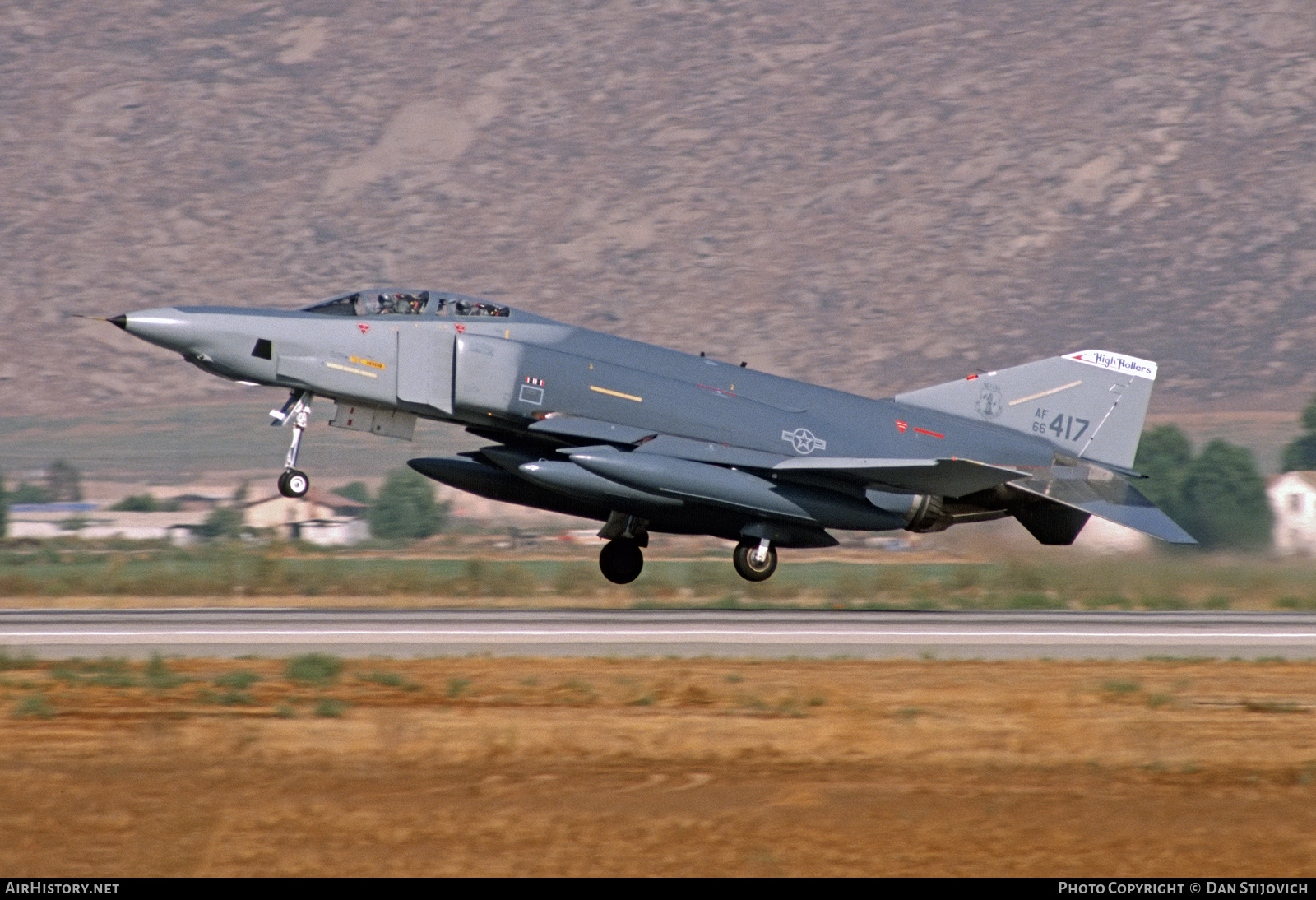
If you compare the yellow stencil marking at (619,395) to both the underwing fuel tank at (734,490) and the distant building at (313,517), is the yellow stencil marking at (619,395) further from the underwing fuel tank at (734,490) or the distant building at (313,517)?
the distant building at (313,517)

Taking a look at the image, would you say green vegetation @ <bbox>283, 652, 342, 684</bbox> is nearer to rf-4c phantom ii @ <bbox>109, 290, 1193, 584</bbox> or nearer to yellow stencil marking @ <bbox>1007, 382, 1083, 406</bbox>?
rf-4c phantom ii @ <bbox>109, 290, 1193, 584</bbox>

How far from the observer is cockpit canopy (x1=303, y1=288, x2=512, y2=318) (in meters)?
22.2

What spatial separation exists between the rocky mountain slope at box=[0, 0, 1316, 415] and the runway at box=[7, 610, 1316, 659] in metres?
65.9

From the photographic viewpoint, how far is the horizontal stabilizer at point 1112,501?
22.8 meters

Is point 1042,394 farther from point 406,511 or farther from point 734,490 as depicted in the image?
point 406,511

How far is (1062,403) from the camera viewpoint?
83.9 ft

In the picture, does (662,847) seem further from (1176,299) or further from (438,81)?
(438,81)

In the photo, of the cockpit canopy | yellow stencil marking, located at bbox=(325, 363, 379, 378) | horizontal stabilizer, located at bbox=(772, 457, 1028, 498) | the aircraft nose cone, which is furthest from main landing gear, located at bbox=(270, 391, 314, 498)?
horizontal stabilizer, located at bbox=(772, 457, 1028, 498)

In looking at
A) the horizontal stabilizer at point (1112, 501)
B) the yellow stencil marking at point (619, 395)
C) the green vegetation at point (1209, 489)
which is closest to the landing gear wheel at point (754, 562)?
the yellow stencil marking at point (619, 395)

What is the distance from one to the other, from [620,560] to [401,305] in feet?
17.3

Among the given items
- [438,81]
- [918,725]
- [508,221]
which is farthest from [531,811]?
[438,81]

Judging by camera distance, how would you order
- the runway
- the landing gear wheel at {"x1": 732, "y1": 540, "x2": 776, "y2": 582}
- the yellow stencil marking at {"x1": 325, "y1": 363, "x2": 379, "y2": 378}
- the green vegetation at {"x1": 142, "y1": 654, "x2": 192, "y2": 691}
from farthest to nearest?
1. the landing gear wheel at {"x1": 732, "y1": 540, "x2": 776, "y2": 582}
2. the yellow stencil marking at {"x1": 325, "y1": 363, "x2": 379, "y2": 378}
3. the runway
4. the green vegetation at {"x1": 142, "y1": 654, "x2": 192, "y2": 691}

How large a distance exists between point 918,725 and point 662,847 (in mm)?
3593

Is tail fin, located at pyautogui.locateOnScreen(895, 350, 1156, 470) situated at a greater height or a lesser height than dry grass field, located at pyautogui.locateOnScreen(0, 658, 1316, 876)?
greater
